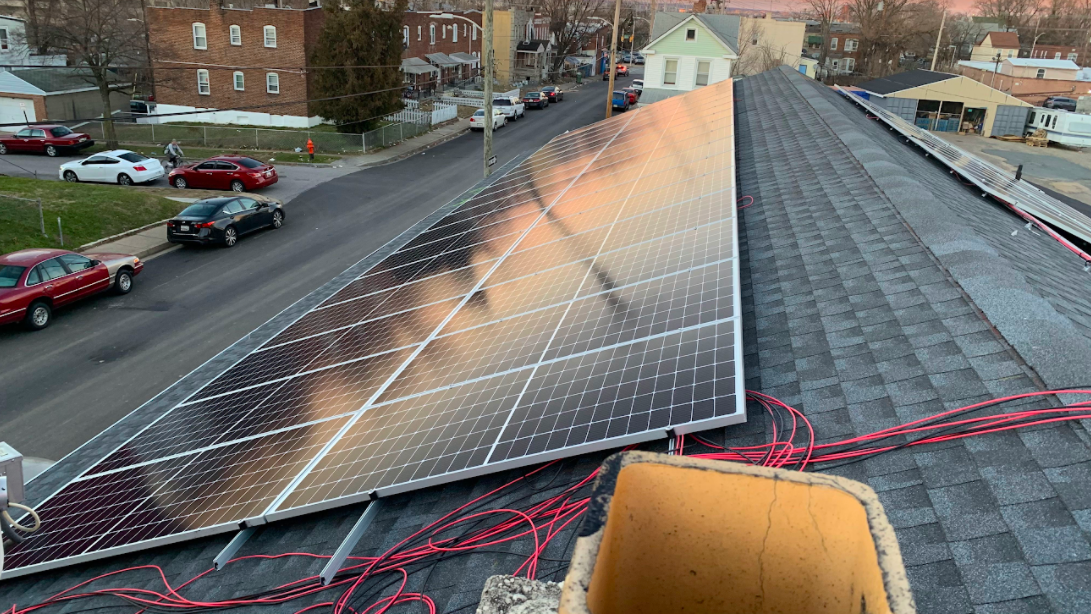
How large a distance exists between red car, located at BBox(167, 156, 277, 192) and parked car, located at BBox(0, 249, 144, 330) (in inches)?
484

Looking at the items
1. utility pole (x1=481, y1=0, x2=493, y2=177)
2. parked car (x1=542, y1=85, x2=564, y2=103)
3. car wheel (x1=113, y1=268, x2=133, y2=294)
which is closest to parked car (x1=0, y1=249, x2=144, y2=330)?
car wheel (x1=113, y1=268, x2=133, y2=294)

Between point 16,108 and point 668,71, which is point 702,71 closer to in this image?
point 668,71

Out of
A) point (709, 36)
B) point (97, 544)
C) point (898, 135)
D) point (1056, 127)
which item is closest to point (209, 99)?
point (709, 36)

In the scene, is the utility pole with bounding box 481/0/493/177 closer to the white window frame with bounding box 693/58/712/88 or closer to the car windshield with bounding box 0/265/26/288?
the car windshield with bounding box 0/265/26/288

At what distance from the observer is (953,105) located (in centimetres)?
6219

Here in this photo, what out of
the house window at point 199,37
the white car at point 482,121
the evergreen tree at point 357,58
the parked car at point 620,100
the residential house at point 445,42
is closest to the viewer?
the evergreen tree at point 357,58

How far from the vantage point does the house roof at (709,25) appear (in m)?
55.9

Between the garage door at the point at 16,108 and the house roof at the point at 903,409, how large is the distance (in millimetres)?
47207

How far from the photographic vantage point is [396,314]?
9.40 metres

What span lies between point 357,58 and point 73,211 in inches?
803

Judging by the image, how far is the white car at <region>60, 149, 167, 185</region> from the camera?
3297cm

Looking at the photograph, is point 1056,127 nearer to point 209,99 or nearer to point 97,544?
point 209,99

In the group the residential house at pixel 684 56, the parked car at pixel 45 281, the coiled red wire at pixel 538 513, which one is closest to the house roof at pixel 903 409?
the coiled red wire at pixel 538 513

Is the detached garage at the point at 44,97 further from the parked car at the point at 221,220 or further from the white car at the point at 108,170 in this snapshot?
the parked car at the point at 221,220
